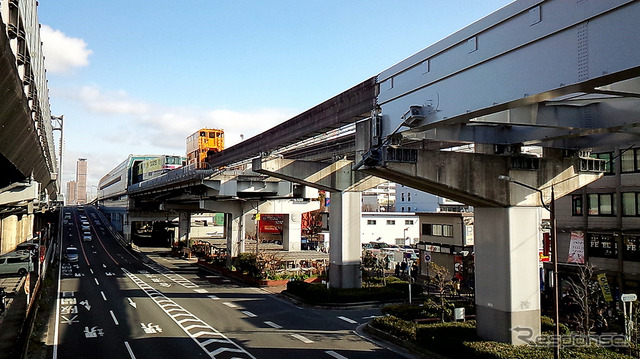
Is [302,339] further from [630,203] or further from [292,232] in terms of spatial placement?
[292,232]

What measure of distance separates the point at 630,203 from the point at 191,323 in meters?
25.8

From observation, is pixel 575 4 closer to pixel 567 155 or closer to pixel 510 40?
pixel 510 40

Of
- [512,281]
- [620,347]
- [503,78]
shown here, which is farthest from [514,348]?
[503,78]

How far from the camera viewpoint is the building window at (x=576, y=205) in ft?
103

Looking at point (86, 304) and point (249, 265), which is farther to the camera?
→ point (249, 265)

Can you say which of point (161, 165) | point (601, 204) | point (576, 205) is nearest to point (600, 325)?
point (601, 204)

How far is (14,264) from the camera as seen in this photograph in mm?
41812

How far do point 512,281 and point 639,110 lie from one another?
7.20 meters

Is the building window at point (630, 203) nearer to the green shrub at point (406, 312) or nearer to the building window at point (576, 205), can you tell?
the building window at point (576, 205)

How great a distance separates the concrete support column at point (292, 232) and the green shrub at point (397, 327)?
43127mm

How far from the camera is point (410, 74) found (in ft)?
51.1

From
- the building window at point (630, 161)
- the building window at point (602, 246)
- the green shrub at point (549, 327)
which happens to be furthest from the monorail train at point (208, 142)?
the green shrub at point (549, 327)

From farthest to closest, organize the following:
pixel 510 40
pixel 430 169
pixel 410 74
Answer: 1. pixel 430 169
2. pixel 410 74
3. pixel 510 40

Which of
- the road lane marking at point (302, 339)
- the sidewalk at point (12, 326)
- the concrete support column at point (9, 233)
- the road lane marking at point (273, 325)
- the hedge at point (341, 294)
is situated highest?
the concrete support column at point (9, 233)
